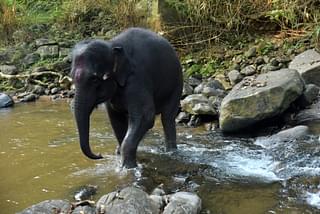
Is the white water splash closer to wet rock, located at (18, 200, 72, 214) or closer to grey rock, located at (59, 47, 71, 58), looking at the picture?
wet rock, located at (18, 200, 72, 214)

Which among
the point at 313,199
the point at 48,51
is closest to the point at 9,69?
the point at 48,51

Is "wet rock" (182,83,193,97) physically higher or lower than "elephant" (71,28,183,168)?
lower

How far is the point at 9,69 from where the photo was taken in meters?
11.7

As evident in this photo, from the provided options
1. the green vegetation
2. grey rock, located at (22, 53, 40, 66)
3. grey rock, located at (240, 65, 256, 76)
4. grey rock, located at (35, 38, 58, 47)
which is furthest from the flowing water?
grey rock, located at (35, 38, 58, 47)

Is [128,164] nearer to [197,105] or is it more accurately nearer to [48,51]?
[197,105]

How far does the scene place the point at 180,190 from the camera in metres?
4.71

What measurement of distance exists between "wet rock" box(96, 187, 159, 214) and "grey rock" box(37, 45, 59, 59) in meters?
8.18

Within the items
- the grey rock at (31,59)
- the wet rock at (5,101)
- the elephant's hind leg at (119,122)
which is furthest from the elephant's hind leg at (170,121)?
the grey rock at (31,59)

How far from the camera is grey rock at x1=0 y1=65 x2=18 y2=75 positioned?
1162 centimetres

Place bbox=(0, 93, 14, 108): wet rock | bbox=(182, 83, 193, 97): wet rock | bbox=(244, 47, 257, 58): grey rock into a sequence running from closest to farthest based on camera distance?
1. bbox=(182, 83, 193, 97): wet rock
2. bbox=(244, 47, 257, 58): grey rock
3. bbox=(0, 93, 14, 108): wet rock

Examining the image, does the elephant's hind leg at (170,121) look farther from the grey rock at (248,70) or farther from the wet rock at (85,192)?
the grey rock at (248,70)

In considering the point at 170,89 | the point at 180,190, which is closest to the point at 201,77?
the point at 170,89

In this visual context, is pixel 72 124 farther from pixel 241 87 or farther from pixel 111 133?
pixel 241 87

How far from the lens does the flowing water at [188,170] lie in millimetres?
4504
